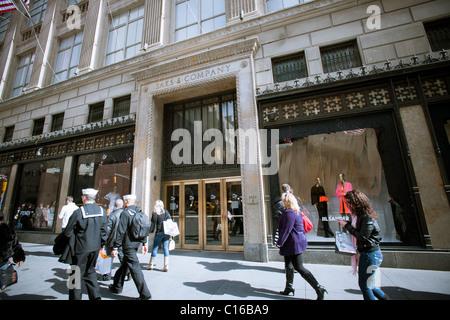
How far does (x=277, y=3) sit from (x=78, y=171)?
12.7m

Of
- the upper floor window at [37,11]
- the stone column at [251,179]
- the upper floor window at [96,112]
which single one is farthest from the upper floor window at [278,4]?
the upper floor window at [37,11]

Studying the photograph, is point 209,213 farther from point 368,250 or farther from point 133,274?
point 368,250

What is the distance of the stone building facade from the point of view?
6016mm

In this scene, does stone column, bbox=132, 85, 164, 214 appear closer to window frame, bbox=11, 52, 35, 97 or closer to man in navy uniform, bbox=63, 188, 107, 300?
man in navy uniform, bbox=63, 188, 107, 300

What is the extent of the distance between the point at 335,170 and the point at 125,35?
1353 centimetres

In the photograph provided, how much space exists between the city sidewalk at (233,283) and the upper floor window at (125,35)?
10935 millimetres

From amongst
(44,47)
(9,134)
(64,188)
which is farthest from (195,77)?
(9,134)

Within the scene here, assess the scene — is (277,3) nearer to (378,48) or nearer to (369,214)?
(378,48)

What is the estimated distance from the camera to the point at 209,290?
4180 millimetres

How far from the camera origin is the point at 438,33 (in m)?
6.37

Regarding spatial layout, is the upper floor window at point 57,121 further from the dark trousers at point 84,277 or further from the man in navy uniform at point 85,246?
the dark trousers at point 84,277
